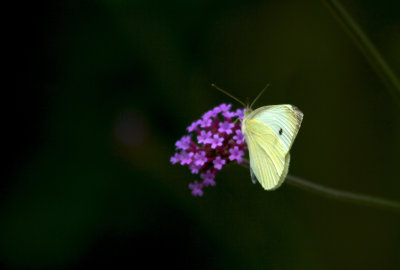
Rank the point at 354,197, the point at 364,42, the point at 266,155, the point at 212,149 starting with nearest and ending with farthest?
the point at 364,42, the point at 354,197, the point at 266,155, the point at 212,149

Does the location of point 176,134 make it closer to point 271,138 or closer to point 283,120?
point 271,138

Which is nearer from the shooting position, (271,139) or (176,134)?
(271,139)

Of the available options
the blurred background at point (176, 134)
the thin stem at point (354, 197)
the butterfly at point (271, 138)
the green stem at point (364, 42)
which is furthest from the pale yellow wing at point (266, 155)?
the blurred background at point (176, 134)

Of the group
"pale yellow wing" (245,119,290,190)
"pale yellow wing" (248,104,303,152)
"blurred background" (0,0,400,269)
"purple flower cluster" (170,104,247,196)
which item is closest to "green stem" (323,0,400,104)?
"pale yellow wing" (248,104,303,152)

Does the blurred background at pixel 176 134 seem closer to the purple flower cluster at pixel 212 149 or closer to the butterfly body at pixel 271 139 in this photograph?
the purple flower cluster at pixel 212 149

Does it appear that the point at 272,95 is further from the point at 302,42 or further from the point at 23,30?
the point at 23,30

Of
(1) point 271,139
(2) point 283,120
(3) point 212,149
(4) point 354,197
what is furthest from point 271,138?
(4) point 354,197
